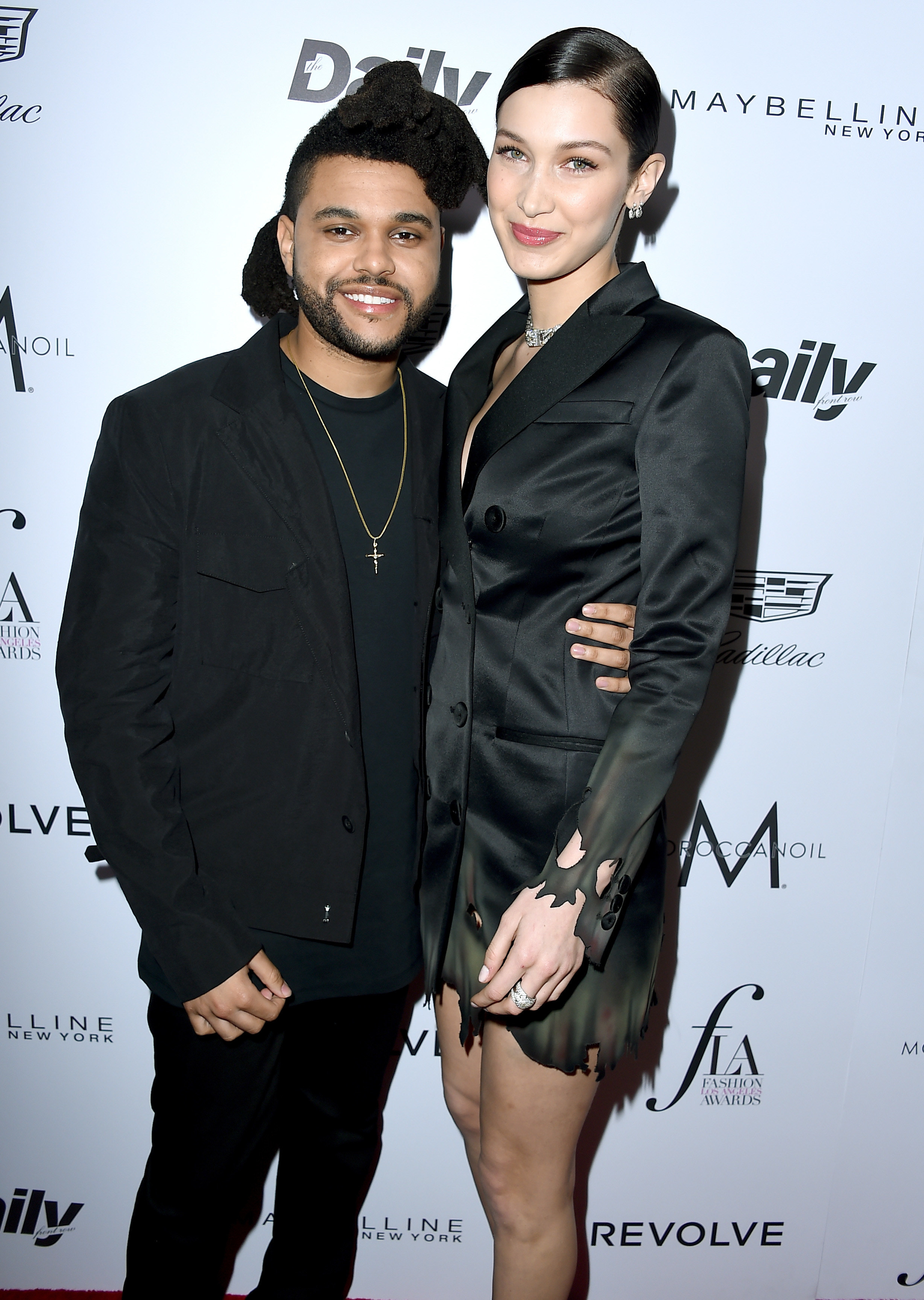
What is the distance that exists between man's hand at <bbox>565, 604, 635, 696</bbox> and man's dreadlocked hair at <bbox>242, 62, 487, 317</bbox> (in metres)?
0.86

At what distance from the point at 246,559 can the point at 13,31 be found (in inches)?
48.3

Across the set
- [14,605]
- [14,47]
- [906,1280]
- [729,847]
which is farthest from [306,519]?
[906,1280]

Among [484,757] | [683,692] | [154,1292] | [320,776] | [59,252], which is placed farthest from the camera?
[59,252]

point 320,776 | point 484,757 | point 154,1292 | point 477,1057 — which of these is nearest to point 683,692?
point 484,757

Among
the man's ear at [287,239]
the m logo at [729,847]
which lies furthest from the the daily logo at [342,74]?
the m logo at [729,847]

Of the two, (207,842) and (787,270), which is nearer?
(207,842)

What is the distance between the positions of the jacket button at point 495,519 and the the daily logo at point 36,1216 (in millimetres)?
2120

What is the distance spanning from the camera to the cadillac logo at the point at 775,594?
2.16 meters

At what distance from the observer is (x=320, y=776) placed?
5.39ft

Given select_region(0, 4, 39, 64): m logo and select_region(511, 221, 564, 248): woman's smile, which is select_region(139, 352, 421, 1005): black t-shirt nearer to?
select_region(511, 221, 564, 248): woman's smile

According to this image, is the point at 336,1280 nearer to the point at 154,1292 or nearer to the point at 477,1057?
the point at 154,1292

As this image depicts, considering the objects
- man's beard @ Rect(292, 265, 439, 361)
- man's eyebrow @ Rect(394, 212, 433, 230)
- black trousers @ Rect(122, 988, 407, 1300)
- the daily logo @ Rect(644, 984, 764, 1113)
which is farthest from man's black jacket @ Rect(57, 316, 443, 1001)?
the daily logo @ Rect(644, 984, 764, 1113)

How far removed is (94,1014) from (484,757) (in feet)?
4.67

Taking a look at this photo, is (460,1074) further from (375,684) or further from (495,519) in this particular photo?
(495,519)
